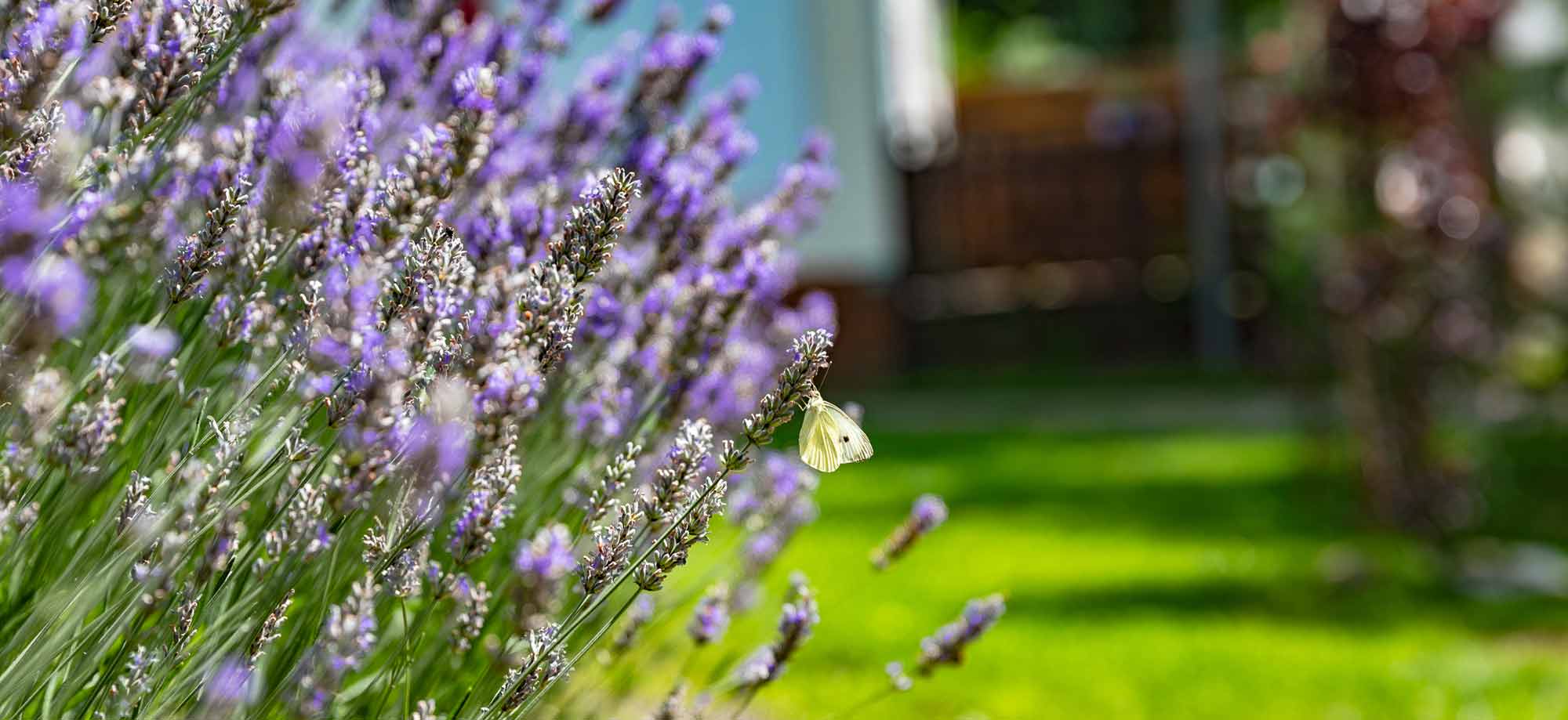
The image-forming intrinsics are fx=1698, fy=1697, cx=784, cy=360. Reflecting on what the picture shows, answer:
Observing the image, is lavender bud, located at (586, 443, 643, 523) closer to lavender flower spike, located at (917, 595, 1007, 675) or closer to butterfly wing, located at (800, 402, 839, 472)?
butterfly wing, located at (800, 402, 839, 472)

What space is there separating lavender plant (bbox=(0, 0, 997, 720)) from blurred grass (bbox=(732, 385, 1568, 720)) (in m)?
1.57

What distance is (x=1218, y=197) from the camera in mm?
10367

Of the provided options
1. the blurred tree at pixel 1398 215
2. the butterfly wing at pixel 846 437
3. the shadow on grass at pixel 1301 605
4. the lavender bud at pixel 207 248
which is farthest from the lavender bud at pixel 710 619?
the blurred tree at pixel 1398 215

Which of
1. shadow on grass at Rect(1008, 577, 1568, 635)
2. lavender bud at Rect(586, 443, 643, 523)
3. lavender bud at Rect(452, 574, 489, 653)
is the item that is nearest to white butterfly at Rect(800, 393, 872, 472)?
lavender bud at Rect(586, 443, 643, 523)

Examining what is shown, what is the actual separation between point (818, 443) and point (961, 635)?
37 centimetres

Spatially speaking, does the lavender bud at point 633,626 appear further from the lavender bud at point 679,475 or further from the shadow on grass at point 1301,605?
the shadow on grass at point 1301,605

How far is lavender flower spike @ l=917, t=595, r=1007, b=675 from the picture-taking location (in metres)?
1.68

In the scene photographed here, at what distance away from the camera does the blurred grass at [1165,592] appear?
369 centimetres

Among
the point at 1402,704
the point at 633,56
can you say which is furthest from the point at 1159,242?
the point at 633,56

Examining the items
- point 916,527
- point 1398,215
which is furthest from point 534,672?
point 1398,215

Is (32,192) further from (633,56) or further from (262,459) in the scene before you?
(633,56)

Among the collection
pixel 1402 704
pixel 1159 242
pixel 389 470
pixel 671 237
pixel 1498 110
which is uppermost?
pixel 1159 242

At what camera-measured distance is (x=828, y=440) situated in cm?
142

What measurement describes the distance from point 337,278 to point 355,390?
36 cm
